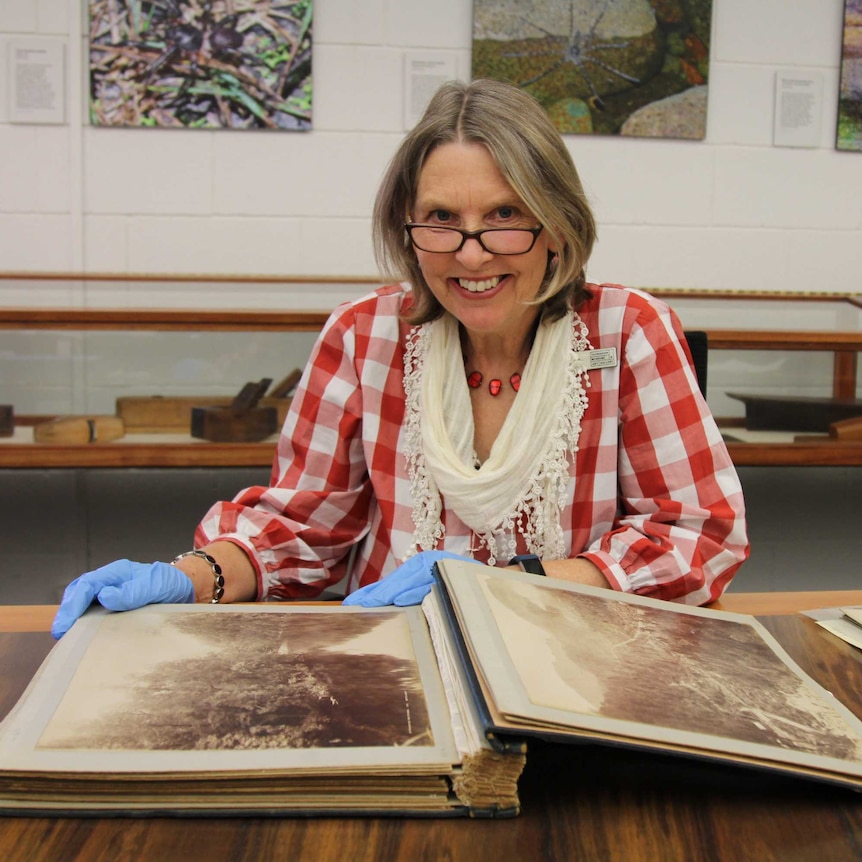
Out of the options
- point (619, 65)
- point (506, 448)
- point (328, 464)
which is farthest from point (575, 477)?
point (619, 65)

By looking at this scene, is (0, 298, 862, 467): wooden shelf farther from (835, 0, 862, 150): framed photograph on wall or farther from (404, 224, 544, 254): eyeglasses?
(835, 0, 862, 150): framed photograph on wall

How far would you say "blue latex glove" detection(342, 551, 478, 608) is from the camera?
1.02 meters

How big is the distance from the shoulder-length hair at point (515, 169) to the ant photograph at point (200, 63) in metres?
2.38

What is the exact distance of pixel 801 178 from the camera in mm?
3826

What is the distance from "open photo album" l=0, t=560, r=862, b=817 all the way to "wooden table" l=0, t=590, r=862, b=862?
0.05ft

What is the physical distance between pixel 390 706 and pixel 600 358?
74cm

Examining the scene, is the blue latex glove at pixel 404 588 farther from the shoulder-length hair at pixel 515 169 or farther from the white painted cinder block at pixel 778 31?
the white painted cinder block at pixel 778 31

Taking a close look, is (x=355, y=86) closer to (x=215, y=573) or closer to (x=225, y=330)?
(x=225, y=330)

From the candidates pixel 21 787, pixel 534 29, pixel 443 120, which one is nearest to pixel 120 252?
pixel 534 29

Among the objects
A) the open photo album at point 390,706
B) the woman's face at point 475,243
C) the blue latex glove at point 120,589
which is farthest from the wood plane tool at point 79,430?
the open photo album at point 390,706

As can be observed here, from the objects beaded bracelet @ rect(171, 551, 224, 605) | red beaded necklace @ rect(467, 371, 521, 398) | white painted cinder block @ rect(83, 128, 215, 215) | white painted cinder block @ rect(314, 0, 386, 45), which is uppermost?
white painted cinder block @ rect(314, 0, 386, 45)

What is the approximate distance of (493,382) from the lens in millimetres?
1406

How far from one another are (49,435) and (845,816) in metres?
2.31

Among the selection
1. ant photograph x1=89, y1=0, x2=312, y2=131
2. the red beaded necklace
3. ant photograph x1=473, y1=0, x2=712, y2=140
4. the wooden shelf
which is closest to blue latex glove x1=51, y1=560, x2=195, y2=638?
the red beaded necklace
